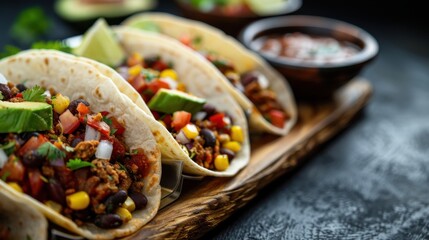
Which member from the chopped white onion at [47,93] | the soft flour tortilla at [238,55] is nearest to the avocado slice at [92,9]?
the soft flour tortilla at [238,55]

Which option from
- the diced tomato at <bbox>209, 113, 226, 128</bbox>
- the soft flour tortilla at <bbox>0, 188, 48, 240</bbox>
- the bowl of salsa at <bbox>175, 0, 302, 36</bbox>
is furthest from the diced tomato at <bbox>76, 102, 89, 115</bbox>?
the bowl of salsa at <bbox>175, 0, 302, 36</bbox>

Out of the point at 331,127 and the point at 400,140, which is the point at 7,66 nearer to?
the point at 331,127

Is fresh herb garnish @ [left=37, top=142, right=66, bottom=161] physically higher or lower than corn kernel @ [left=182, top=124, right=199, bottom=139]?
higher

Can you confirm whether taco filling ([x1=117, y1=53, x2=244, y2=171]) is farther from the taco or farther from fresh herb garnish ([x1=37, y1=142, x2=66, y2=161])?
fresh herb garnish ([x1=37, y1=142, x2=66, y2=161])

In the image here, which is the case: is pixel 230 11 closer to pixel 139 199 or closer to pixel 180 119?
pixel 180 119

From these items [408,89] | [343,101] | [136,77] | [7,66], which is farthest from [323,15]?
[7,66]
